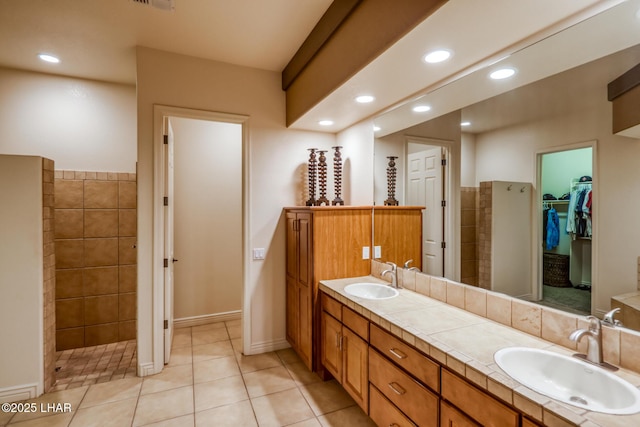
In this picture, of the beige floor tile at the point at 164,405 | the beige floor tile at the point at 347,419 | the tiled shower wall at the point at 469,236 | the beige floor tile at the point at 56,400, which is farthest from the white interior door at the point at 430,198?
the beige floor tile at the point at 56,400

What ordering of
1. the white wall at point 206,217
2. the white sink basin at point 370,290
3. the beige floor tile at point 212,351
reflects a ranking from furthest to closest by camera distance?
1. the white wall at point 206,217
2. the beige floor tile at point 212,351
3. the white sink basin at point 370,290

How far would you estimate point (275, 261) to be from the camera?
322 centimetres

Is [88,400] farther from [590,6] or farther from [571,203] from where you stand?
[590,6]

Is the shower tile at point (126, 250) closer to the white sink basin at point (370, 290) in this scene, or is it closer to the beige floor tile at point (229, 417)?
the beige floor tile at point (229, 417)

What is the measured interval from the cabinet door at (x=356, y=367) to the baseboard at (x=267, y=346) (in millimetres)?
1185

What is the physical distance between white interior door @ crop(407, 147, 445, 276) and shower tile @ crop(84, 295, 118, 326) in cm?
334

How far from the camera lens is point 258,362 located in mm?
2945

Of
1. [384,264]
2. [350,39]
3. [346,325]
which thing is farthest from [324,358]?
[350,39]

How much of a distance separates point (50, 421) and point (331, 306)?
2119 millimetres

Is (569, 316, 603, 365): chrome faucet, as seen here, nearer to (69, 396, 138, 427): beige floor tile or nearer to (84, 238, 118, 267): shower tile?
(69, 396, 138, 427): beige floor tile

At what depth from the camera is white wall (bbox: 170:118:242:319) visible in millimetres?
3732

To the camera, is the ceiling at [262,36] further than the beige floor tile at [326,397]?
No

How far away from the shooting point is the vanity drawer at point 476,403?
3.59 feet

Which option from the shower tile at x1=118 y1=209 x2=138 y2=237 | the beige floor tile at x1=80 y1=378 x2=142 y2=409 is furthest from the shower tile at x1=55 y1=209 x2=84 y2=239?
the beige floor tile at x1=80 y1=378 x2=142 y2=409
